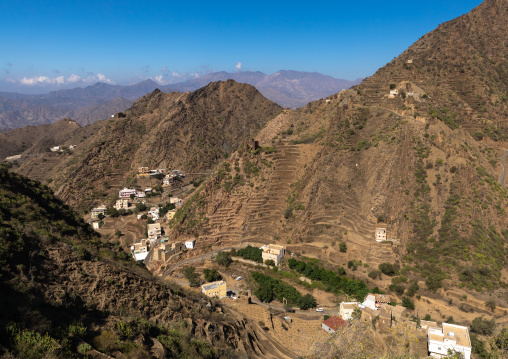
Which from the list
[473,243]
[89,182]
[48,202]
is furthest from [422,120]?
[89,182]

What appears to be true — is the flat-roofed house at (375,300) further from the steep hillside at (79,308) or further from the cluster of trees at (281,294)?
the steep hillside at (79,308)

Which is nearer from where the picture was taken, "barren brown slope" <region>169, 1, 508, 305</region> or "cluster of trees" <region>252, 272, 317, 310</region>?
"cluster of trees" <region>252, 272, 317, 310</region>

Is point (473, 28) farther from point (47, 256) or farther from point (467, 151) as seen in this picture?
point (47, 256)

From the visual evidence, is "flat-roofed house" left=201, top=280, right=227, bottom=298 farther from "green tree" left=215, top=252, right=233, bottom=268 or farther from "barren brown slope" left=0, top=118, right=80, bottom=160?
"barren brown slope" left=0, top=118, right=80, bottom=160

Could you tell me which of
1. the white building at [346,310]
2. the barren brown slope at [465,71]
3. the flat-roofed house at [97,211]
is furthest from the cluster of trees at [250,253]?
the flat-roofed house at [97,211]

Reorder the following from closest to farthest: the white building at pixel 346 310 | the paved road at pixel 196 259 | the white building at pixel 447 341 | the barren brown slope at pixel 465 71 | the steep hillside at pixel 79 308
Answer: the steep hillside at pixel 79 308
the white building at pixel 447 341
the white building at pixel 346 310
the paved road at pixel 196 259
the barren brown slope at pixel 465 71

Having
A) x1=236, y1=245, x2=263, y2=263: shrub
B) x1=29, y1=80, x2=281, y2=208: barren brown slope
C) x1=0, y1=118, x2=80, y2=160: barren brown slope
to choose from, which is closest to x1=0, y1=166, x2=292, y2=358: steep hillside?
x1=236, y1=245, x2=263, y2=263: shrub
